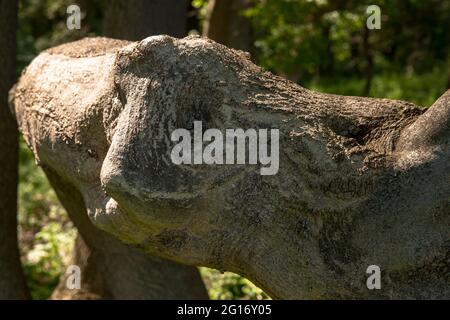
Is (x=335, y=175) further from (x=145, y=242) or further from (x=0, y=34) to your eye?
(x=0, y=34)

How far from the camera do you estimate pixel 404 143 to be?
357 centimetres

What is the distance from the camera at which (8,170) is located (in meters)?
6.12

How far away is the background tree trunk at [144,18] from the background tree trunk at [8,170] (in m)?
0.72

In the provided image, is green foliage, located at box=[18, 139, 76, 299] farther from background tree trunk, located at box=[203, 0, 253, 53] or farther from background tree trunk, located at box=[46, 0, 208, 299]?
background tree trunk, located at box=[203, 0, 253, 53]

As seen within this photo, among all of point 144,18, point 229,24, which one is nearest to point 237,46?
point 229,24

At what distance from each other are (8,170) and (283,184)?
3.20 m

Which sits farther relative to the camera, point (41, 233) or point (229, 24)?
point (229, 24)

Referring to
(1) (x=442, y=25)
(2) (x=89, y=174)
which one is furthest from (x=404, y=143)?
(1) (x=442, y=25)

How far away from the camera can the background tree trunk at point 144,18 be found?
235 inches

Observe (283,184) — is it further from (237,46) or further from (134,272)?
(237,46)

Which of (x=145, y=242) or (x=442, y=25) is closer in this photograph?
(x=145, y=242)

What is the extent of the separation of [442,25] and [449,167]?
Result: 16197 mm

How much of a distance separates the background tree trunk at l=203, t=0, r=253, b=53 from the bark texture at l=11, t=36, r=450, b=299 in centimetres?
463
